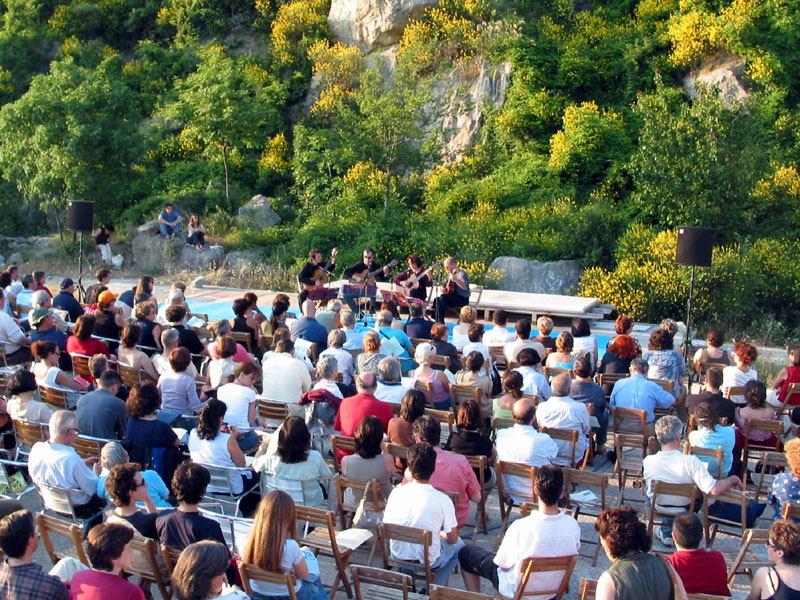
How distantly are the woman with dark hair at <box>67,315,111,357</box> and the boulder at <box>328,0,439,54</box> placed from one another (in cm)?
1768

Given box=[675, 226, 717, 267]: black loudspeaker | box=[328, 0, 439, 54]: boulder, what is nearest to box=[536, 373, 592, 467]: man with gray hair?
box=[675, 226, 717, 267]: black loudspeaker

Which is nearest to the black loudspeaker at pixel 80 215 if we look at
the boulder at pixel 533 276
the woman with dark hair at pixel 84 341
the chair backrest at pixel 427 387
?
the woman with dark hair at pixel 84 341

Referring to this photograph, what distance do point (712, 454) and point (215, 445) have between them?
11.7 ft

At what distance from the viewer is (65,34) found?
28.1 m

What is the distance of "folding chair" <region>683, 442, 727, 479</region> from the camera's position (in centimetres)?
603

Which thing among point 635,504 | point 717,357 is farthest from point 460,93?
point 635,504

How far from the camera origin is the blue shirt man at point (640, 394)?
24.3 feet

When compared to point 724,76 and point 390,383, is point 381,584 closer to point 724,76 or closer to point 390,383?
point 390,383

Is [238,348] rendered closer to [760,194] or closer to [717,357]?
[717,357]

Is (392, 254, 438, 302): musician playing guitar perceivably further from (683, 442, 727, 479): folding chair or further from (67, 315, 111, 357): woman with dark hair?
(683, 442, 727, 479): folding chair

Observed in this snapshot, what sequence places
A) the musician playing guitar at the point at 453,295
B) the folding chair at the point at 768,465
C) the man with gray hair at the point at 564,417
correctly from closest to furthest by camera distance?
the folding chair at the point at 768,465 → the man with gray hair at the point at 564,417 → the musician playing guitar at the point at 453,295

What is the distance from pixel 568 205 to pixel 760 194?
3773 mm

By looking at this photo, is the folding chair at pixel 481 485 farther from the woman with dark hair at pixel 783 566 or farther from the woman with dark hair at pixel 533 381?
the woman with dark hair at pixel 783 566

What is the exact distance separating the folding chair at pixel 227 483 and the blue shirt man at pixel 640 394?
11.0ft
